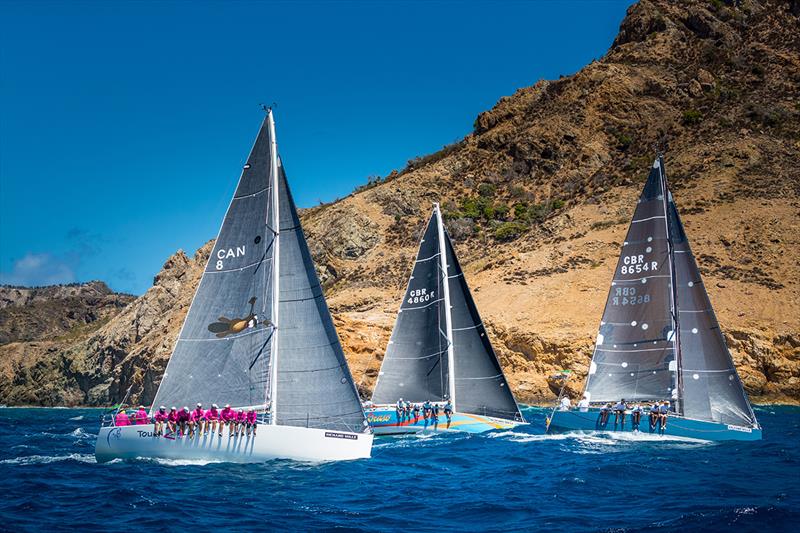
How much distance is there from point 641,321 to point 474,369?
245 inches

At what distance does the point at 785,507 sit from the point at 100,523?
11.9 meters

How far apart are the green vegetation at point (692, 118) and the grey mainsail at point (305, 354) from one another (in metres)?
67.2

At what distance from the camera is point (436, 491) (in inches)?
662

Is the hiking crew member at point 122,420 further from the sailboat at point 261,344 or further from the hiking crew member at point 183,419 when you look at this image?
the hiking crew member at point 183,419

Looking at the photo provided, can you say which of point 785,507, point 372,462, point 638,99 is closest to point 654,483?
point 785,507

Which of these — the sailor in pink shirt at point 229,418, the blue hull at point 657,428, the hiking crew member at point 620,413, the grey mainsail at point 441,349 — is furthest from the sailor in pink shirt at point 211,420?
the hiking crew member at point 620,413

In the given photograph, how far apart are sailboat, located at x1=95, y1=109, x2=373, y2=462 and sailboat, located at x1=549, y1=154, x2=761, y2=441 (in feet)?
34.2

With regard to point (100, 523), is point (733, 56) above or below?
above

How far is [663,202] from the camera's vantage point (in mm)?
26328

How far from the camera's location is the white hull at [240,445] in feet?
61.0

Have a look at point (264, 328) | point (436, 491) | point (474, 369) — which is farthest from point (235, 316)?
point (474, 369)

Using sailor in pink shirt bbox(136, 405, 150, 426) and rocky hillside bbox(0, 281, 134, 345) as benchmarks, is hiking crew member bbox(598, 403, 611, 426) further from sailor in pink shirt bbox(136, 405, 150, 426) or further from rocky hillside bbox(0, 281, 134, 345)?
rocky hillside bbox(0, 281, 134, 345)

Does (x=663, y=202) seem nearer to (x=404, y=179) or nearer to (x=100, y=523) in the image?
(x=100, y=523)

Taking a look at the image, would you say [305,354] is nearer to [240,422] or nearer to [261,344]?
[261,344]
